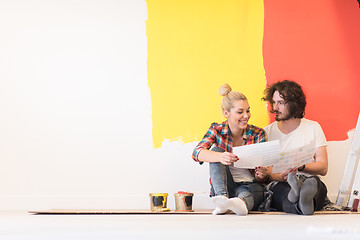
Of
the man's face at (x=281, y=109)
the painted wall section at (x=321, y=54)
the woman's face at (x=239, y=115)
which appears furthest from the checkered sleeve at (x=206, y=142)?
the painted wall section at (x=321, y=54)

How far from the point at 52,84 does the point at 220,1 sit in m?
1.26

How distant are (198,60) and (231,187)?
1031 mm

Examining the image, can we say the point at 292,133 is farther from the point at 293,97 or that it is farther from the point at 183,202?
the point at 183,202

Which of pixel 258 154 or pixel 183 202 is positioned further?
pixel 183 202

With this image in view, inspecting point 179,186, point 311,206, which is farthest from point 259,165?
point 179,186

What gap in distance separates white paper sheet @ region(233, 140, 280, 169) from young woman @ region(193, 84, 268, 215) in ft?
0.13

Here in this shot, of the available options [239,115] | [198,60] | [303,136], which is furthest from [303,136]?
[198,60]

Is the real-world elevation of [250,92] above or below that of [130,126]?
above

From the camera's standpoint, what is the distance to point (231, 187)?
2314 mm

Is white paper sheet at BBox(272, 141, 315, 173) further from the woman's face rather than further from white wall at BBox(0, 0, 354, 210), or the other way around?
white wall at BBox(0, 0, 354, 210)

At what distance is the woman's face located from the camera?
241cm

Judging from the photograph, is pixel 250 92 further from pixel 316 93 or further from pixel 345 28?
pixel 345 28

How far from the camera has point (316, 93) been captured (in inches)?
117

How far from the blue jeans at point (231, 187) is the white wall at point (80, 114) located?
62cm
